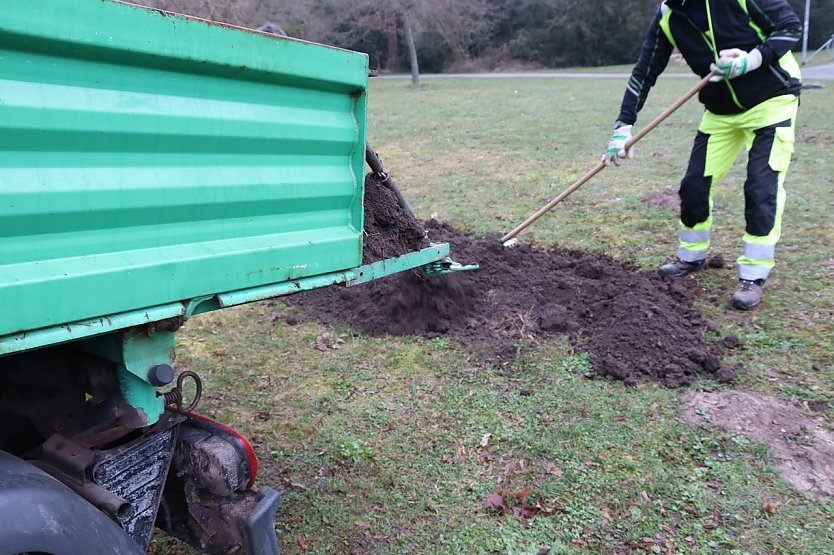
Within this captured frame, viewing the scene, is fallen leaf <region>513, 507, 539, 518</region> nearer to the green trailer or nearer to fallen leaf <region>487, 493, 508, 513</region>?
fallen leaf <region>487, 493, 508, 513</region>

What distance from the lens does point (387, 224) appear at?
9.70ft

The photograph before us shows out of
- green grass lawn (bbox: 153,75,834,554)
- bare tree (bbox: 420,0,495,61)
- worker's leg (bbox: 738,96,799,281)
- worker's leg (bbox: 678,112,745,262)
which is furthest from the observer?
bare tree (bbox: 420,0,495,61)

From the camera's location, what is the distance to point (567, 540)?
278 centimetres

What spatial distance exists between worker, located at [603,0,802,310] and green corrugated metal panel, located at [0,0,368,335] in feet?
10.8

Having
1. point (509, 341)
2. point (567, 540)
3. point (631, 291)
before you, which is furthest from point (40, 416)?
point (631, 291)

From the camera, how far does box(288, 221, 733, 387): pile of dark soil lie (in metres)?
4.00

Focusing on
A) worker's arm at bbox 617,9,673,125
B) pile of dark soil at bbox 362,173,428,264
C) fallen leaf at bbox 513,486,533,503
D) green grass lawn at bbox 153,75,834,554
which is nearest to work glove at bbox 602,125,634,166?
worker's arm at bbox 617,9,673,125

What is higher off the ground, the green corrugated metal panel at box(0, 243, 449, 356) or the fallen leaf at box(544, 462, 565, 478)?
the green corrugated metal panel at box(0, 243, 449, 356)

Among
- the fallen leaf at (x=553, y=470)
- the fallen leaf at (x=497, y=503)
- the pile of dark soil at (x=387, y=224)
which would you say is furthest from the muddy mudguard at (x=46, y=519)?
the fallen leaf at (x=553, y=470)

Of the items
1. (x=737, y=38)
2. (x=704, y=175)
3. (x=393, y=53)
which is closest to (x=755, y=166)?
(x=704, y=175)

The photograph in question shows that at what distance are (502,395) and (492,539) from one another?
110 cm

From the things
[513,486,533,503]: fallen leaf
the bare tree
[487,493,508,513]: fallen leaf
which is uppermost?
the bare tree

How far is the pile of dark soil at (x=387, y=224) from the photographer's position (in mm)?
2850

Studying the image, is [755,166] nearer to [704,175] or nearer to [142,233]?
[704,175]
